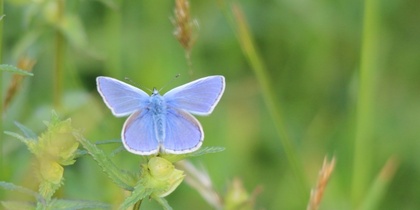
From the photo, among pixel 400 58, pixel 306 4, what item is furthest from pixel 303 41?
pixel 400 58

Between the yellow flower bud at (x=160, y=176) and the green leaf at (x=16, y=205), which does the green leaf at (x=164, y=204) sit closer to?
the yellow flower bud at (x=160, y=176)

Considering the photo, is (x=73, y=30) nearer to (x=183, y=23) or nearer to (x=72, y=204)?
(x=183, y=23)

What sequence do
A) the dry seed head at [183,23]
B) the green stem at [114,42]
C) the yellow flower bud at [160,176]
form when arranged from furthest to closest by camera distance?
the green stem at [114,42], the dry seed head at [183,23], the yellow flower bud at [160,176]

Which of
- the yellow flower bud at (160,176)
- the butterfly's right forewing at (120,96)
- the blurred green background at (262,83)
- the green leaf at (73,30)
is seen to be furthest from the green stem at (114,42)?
the yellow flower bud at (160,176)

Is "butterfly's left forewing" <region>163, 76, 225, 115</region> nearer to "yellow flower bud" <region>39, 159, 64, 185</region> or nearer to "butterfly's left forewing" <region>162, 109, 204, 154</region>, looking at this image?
"butterfly's left forewing" <region>162, 109, 204, 154</region>

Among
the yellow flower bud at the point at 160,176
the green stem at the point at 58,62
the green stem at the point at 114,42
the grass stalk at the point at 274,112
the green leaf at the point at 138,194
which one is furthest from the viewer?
the green stem at the point at 114,42

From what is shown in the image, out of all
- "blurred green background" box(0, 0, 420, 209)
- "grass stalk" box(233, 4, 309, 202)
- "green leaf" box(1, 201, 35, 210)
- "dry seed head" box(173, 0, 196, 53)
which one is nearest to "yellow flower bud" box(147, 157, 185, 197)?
"green leaf" box(1, 201, 35, 210)
